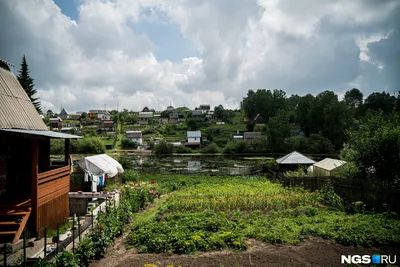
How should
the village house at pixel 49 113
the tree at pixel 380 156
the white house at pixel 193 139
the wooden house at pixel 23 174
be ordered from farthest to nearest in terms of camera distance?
1. the village house at pixel 49 113
2. the white house at pixel 193 139
3. the tree at pixel 380 156
4. the wooden house at pixel 23 174

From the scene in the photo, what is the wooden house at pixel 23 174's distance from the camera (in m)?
8.82

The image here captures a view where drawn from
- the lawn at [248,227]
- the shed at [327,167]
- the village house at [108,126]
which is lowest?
the lawn at [248,227]

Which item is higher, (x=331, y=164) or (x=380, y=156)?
(x=380, y=156)

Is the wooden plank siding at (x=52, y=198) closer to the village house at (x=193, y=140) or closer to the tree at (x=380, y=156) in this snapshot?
the tree at (x=380, y=156)

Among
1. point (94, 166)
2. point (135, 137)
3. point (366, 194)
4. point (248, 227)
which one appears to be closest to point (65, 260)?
point (248, 227)

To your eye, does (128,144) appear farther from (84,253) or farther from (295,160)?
(84,253)

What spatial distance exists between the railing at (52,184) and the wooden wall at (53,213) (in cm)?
22

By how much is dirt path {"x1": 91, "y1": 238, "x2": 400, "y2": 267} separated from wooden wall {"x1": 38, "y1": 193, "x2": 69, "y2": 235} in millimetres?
3100

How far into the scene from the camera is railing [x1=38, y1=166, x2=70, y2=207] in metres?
9.70

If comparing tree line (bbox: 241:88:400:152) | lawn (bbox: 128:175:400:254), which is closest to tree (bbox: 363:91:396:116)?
tree line (bbox: 241:88:400:152)

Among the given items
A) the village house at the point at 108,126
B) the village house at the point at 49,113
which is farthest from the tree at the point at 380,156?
the village house at the point at 49,113

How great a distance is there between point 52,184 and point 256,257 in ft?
26.5

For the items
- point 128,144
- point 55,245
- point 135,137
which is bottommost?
point 55,245

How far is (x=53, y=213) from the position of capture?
10.7 meters
